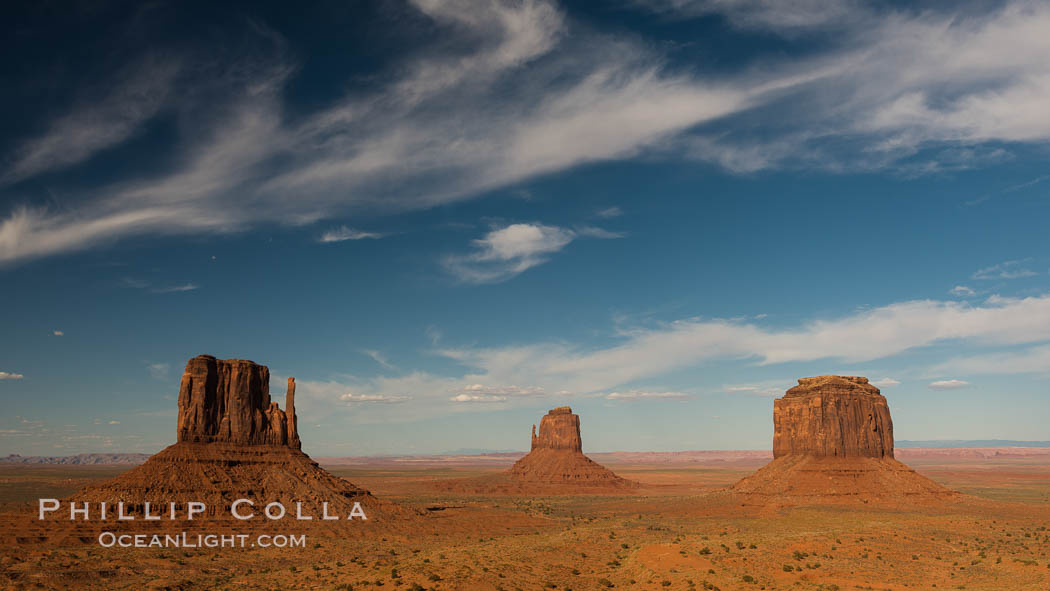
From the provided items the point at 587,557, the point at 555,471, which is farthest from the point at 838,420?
the point at 555,471

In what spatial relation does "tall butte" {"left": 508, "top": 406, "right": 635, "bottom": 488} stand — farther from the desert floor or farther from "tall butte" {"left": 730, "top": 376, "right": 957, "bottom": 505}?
the desert floor

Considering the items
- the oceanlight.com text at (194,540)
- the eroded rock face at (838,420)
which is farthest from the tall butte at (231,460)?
the eroded rock face at (838,420)

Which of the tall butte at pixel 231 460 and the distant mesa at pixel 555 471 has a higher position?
the tall butte at pixel 231 460

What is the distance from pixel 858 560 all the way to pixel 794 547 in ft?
14.5

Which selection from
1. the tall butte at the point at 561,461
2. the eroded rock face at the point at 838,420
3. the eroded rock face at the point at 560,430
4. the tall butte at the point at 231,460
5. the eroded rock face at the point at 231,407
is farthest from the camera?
the eroded rock face at the point at 560,430

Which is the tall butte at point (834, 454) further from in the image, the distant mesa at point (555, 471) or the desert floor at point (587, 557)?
the distant mesa at point (555, 471)

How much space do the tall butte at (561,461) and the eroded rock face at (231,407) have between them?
8067 centimetres

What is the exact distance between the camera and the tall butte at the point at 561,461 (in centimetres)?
14162

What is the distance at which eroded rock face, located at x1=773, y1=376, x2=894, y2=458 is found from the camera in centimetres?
9144

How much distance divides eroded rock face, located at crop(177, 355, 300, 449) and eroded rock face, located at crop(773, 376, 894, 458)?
228 ft

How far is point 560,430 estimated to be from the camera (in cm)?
15575

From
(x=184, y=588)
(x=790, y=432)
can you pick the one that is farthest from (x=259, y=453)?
(x=790, y=432)

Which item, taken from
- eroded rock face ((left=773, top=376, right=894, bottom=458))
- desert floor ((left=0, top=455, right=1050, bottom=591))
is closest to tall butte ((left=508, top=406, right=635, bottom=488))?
eroded rock face ((left=773, top=376, right=894, bottom=458))

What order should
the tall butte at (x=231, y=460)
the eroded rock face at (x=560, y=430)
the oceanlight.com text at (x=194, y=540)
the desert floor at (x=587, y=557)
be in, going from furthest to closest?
the eroded rock face at (x=560, y=430)
the tall butte at (x=231, y=460)
the oceanlight.com text at (x=194, y=540)
the desert floor at (x=587, y=557)
